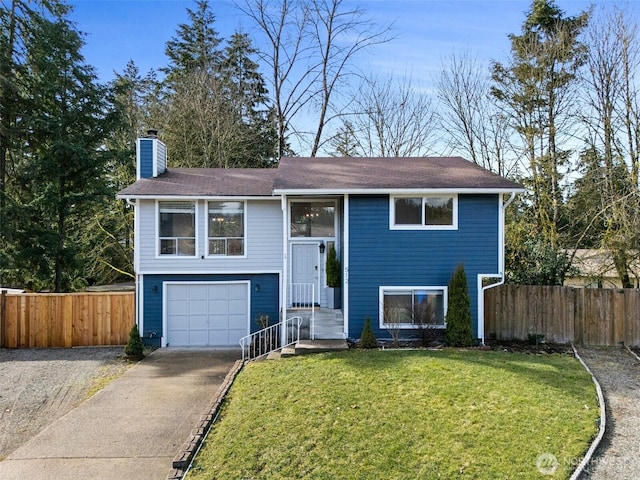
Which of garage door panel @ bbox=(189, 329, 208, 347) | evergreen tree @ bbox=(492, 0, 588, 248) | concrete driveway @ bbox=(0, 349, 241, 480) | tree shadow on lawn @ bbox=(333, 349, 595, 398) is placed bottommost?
concrete driveway @ bbox=(0, 349, 241, 480)

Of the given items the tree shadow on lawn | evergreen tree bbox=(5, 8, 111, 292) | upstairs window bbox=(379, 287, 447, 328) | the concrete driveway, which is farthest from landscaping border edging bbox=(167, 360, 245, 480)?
evergreen tree bbox=(5, 8, 111, 292)

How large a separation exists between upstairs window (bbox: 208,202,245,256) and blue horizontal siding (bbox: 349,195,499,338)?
11.6ft

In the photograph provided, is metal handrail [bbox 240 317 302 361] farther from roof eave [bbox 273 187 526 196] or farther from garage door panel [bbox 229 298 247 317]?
roof eave [bbox 273 187 526 196]

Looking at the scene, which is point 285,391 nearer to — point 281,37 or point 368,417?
point 368,417

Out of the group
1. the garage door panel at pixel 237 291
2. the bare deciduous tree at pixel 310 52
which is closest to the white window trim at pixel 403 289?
the garage door panel at pixel 237 291

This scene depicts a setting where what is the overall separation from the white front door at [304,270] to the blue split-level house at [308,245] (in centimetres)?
3

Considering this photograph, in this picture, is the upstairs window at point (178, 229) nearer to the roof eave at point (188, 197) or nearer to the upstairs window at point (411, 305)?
the roof eave at point (188, 197)

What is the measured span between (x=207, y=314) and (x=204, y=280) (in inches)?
40.2

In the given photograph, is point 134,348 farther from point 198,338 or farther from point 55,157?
point 55,157

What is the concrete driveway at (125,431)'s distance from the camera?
5.29 m

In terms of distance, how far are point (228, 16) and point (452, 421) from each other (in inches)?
977

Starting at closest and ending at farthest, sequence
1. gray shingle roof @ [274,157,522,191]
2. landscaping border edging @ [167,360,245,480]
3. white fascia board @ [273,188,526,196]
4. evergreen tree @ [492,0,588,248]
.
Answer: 1. landscaping border edging @ [167,360,245,480]
2. white fascia board @ [273,188,526,196]
3. gray shingle roof @ [274,157,522,191]
4. evergreen tree @ [492,0,588,248]

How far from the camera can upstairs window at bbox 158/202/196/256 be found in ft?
39.7

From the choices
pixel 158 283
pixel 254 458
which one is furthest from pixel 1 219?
pixel 254 458
